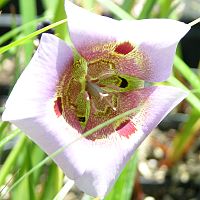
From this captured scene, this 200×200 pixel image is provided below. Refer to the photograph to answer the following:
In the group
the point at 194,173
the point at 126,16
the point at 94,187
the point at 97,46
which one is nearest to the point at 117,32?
the point at 97,46

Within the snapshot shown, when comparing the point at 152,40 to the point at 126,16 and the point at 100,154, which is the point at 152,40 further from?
the point at 126,16

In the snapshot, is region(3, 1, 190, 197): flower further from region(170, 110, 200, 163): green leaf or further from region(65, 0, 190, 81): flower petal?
region(170, 110, 200, 163): green leaf

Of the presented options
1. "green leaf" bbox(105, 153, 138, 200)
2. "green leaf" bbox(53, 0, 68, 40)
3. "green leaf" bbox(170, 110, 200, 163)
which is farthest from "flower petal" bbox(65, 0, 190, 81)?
"green leaf" bbox(170, 110, 200, 163)

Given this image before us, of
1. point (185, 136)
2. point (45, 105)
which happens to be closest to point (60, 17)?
point (45, 105)

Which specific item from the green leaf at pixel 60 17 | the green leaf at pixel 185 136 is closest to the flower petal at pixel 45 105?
the green leaf at pixel 60 17

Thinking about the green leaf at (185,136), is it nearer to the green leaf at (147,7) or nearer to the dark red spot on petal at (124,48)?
the green leaf at (147,7)

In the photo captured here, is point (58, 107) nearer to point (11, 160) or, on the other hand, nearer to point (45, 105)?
point (45, 105)
